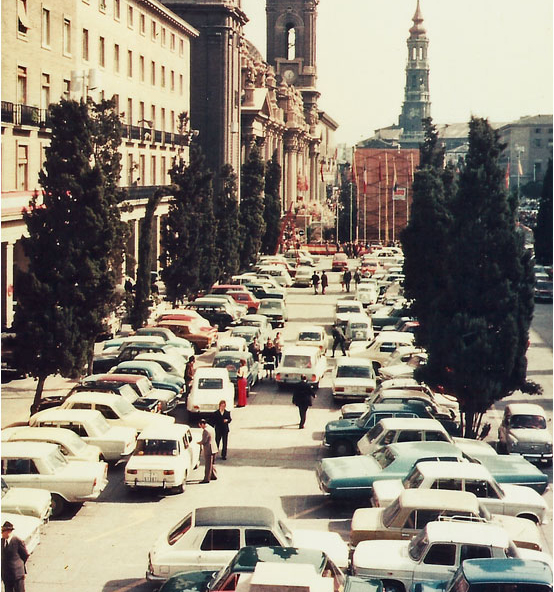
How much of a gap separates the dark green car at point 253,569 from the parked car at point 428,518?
2665mm

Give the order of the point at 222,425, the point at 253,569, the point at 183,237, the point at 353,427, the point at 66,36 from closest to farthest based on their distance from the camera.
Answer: the point at 253,569, the point at 222,425, the point at 353,427, the point at 66,36, the point at 183,237

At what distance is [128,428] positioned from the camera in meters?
26.9

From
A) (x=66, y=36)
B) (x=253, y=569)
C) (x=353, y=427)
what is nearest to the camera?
(x=253, y=569)

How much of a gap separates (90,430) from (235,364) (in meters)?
11.3

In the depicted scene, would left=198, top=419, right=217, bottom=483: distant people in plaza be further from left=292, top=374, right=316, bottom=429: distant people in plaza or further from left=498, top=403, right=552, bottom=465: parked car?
left=498, top=403, right=552, bottom=465: parked car

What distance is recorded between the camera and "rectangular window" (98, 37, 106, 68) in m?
61.0

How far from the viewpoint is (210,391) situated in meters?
32.4

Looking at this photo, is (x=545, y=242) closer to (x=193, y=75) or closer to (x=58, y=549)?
(x=193, y=75)

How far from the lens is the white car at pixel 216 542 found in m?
17.4

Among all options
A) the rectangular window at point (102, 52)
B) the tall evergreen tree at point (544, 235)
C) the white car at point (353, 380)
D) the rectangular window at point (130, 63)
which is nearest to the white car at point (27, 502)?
the white car at point (353, 380)

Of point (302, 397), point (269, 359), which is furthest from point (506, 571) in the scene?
point (269, 359)

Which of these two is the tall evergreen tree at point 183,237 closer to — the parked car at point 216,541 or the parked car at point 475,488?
the parked car at point 475,488

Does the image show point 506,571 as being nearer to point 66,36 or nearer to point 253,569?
point 253,569

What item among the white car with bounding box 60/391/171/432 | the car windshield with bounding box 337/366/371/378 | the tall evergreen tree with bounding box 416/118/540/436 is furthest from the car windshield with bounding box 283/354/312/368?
the white car with bounding box 60/391/171/432
